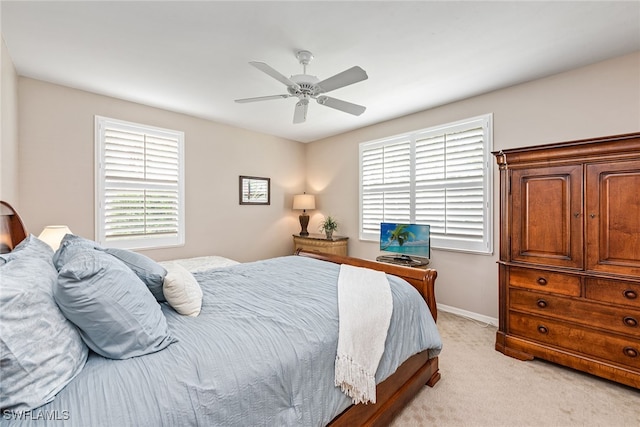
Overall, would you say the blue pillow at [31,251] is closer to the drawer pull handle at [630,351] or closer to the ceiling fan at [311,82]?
the ceiling fan at [311,82]

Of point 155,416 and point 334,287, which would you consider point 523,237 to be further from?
point 155,416

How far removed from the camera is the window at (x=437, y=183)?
331 centimetres

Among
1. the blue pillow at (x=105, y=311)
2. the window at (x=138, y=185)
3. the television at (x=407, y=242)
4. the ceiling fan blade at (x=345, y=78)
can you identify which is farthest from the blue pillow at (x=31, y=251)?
the television at (x=407, y=242)

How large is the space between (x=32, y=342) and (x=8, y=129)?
2.75 metres

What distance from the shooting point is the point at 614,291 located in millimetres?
2059

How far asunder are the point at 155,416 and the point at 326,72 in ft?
9.09

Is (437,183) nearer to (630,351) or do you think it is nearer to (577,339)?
(577,339)

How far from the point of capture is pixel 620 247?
6.68ft

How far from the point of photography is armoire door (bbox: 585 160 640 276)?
1982 millimetres

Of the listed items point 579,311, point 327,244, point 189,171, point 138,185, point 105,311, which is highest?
point 189,171

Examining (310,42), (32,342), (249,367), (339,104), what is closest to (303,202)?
(339,104)

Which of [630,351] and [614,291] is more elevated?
[614,291]

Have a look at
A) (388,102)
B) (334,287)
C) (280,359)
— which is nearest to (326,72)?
(388,102)

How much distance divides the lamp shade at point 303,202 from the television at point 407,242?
1641 millimetres
